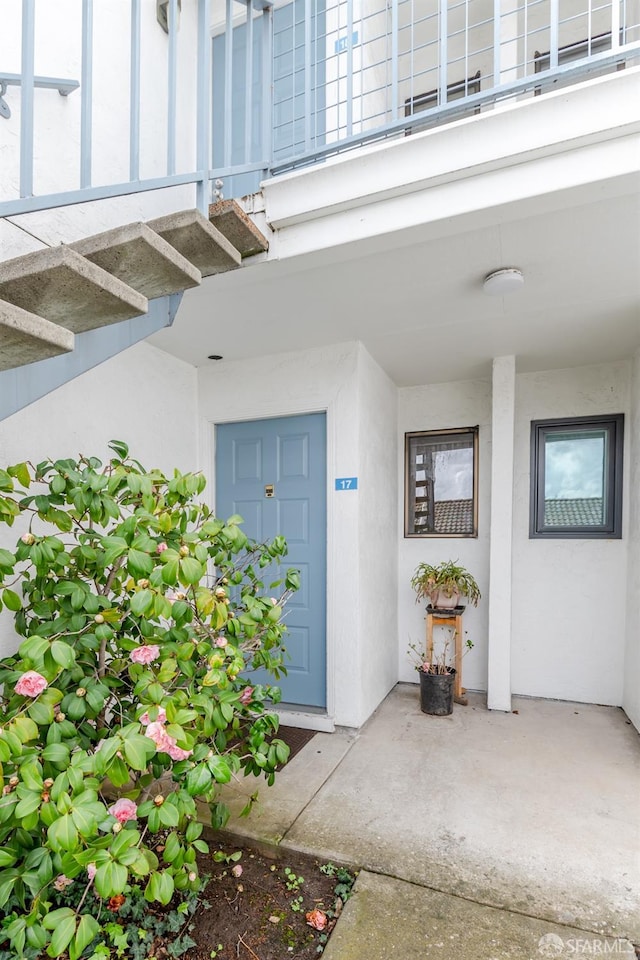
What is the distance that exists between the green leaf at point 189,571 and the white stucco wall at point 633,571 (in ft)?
9.90

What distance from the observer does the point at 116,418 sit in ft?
9.64

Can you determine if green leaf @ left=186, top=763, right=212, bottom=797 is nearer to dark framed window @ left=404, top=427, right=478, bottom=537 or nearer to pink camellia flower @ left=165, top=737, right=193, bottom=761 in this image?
pink camellia flower @ left=165, top=737, right=193, bottom=761

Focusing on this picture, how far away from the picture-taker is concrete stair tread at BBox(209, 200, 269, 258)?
6.09 feet

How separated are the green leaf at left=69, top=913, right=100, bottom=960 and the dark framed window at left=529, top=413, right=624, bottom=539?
352 centimetres

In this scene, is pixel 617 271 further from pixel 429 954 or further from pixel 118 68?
pixel 429 954

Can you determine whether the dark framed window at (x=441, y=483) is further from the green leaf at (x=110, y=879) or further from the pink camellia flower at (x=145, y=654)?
the green leaf at (x=110, y=879)

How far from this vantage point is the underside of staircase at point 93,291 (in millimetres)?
1187

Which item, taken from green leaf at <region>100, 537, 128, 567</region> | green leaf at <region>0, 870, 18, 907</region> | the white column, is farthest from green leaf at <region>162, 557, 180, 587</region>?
the white column

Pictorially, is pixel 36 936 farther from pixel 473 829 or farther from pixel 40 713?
pixel 473 829

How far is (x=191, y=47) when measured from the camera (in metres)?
2.95

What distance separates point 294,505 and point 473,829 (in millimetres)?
2078

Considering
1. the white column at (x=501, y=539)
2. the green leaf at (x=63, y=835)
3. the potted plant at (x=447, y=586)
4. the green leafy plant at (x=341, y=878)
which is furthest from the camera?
the potted plant at (x=447, y=586)

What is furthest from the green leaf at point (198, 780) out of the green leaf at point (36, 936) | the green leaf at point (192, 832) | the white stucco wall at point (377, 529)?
the white stucco wall at point (377, 529)

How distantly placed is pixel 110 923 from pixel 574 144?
2.97 meters
